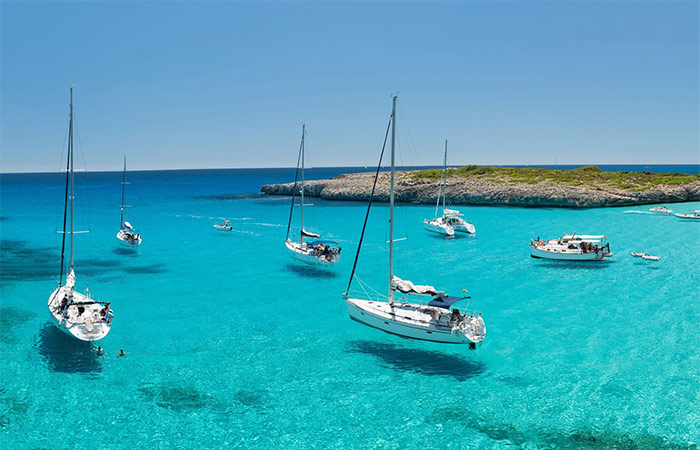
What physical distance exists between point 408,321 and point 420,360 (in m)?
2.19

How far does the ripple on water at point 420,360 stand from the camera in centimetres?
2236

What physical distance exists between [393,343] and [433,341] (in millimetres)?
2562

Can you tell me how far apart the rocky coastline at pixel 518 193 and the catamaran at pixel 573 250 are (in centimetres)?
4698

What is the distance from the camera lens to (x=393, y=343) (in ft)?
84.9

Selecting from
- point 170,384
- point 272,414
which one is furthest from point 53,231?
point 272,414

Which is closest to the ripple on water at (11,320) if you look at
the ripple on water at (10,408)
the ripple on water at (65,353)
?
the ripple on water at (65,353)

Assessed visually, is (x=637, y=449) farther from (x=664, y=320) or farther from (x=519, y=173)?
(x=519, y=173)

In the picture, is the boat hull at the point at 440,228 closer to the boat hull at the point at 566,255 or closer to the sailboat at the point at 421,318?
the boat hull at the point at 566,255

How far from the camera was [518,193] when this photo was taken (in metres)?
95.7

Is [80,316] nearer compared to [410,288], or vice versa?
[80,316]

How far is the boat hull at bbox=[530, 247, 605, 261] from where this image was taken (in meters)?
44.5

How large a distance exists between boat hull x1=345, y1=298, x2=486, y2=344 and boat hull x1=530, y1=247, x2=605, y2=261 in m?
25.6

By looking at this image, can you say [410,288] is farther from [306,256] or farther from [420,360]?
[306,256]

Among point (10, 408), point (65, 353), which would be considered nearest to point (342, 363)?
point (10, 408)
